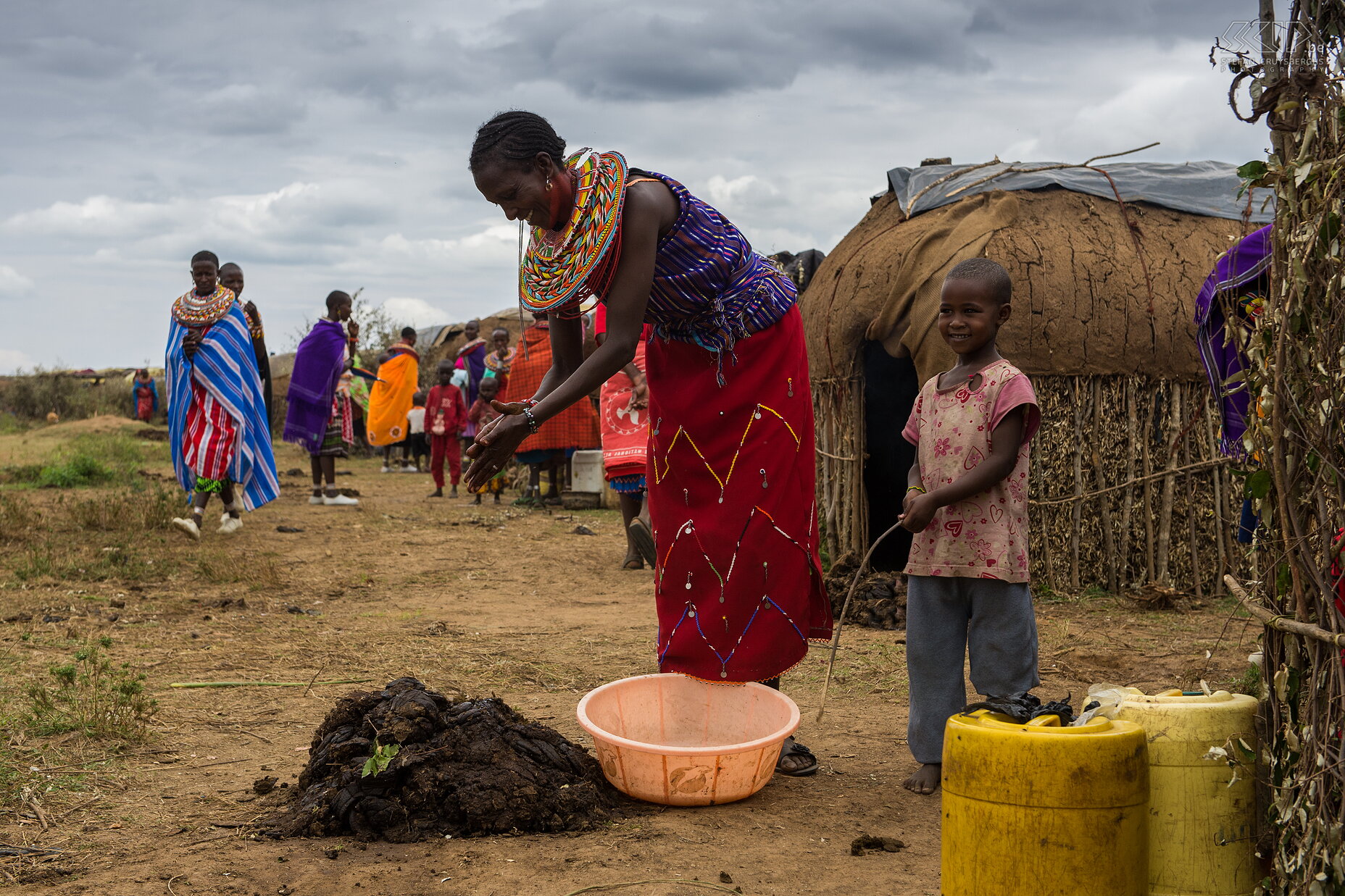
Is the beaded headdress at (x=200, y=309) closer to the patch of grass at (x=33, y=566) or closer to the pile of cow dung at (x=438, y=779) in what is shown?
the patch of grass at (x=33, y=566)

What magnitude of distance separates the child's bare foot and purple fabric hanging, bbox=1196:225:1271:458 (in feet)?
3.89

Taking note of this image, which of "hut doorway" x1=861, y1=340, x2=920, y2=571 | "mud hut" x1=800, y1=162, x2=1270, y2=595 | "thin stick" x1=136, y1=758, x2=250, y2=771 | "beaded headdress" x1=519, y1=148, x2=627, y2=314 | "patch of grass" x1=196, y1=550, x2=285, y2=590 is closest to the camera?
"beaded headdress" x1=519, y1=148, x2=627, y2=314

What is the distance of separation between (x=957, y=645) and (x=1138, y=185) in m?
5.01

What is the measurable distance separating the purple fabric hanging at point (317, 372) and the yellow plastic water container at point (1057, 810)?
354 inches

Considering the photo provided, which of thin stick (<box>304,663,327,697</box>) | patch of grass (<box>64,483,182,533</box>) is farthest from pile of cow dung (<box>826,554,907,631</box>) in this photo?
patch of grass (<box>64,483,182,533</box>)

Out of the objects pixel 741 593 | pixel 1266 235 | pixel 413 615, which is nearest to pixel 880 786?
pixel 741 593

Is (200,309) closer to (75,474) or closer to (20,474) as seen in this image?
(75,474)

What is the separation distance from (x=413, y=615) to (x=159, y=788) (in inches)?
113

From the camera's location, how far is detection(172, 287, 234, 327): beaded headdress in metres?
8.23

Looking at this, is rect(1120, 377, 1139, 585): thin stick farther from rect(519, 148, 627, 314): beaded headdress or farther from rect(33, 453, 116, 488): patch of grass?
rect(33, 453, 116, 488): patch of grass

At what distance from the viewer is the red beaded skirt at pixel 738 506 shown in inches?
125

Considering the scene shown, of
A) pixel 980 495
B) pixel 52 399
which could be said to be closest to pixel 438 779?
pixel 980 495

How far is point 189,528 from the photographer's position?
8.13m

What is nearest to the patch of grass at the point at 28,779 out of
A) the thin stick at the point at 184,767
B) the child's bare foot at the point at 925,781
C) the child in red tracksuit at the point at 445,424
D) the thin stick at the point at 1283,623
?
the thin stick at the point at 184,767
